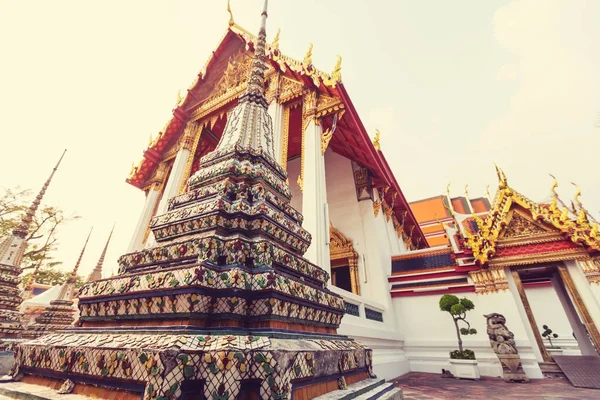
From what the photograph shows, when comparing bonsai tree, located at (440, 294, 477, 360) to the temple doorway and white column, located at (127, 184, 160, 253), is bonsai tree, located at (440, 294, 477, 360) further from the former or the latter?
white column, located at (127, 184, 160, 253)

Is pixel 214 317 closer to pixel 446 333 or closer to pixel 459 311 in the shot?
pixel 459 311

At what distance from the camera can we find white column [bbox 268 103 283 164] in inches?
181

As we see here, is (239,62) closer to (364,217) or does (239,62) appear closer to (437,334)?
(364,217)

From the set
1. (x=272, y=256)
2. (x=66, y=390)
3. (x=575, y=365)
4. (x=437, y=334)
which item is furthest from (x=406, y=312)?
(x=66, y=390)

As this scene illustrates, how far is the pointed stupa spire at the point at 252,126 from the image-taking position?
1444 mm

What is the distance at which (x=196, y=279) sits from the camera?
784 millimetres

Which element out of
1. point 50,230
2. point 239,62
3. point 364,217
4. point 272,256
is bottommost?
point 272,256

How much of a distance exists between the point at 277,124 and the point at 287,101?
659 mm

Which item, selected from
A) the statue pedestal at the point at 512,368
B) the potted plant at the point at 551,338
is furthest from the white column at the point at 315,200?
the potted plant at the point at 551,338

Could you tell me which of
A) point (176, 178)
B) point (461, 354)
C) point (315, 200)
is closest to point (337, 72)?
point (315, 200)

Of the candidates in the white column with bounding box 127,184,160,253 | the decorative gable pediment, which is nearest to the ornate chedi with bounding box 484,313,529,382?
the decorative gable pediment

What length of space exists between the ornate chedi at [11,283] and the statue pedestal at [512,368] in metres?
6.44

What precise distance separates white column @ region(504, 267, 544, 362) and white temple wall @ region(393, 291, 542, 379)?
0.13m

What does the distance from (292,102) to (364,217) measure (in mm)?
2923
